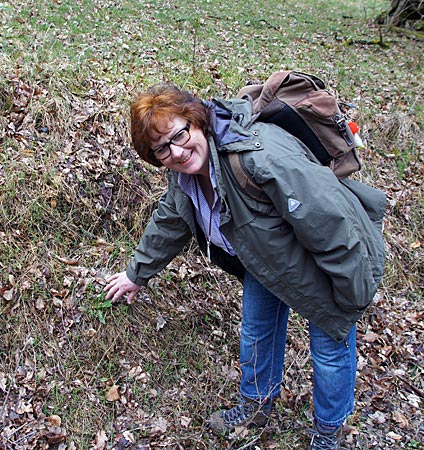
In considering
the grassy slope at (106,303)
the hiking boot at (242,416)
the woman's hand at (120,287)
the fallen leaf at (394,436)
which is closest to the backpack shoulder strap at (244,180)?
the woman's hand at (120,287)

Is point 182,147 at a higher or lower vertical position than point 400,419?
higher

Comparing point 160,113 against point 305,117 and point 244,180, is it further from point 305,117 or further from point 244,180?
point 305,117

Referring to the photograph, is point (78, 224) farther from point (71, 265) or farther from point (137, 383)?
point (137, 383)

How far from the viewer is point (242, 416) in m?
3.24

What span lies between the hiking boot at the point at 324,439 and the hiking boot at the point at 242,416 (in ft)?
1.19

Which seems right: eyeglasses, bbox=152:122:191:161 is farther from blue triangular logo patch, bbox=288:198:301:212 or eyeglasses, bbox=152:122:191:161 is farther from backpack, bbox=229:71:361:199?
blue triangular logo patch, bbox=288:198:301:212

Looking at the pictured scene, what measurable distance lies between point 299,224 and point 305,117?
1.78 feet

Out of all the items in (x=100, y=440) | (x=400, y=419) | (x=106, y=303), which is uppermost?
(x=106, y=303)

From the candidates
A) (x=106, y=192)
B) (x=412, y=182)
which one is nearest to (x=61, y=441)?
(x=106, y=192)

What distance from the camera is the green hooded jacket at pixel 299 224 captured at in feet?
6.94

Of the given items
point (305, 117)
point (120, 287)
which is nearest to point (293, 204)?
point (305, 117)

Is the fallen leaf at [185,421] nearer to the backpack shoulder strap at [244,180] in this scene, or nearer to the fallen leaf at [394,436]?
the fallen leaf at [394,436]

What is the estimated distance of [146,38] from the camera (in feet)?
23.9

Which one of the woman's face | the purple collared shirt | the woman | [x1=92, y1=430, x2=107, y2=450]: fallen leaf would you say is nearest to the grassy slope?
[x1=92, y1=430, x2=107, y2=450]: fallen leaf
